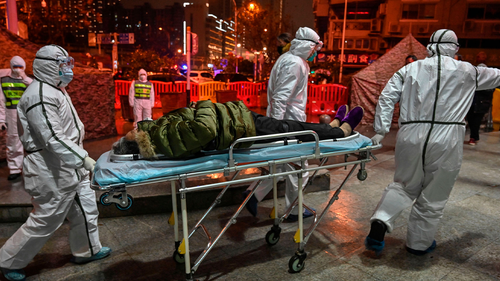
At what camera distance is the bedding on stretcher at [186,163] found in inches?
101

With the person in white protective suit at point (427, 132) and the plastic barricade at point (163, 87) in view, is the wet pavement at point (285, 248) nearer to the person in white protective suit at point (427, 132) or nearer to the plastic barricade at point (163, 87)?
the person in white protective suit at point (427, 132)

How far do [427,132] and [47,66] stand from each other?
3.47 meters

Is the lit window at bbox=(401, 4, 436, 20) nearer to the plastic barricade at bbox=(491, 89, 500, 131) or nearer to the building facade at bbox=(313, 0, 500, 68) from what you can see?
the building facade at bbox=(313, 0, 500, 68)

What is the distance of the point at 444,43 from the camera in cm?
360

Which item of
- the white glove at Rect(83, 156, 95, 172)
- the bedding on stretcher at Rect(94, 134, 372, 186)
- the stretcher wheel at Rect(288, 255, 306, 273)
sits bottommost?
the stretcher wheel at Rect(288, 255, 306, 273)

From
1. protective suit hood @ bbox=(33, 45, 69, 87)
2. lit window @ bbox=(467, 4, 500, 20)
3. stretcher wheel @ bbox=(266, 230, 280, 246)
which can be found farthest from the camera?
lit window @ bbox=(467, 4, 500, 20)

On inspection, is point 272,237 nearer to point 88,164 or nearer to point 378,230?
point 378,230

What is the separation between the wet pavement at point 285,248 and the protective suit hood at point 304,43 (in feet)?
6.69

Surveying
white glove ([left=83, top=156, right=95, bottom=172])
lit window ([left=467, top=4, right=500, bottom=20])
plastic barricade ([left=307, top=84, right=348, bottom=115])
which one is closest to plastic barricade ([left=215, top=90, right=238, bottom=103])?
plastic barricade ([left=307, top=84, right=348, bottom=115])

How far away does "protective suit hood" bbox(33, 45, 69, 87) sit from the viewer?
10.3 ft

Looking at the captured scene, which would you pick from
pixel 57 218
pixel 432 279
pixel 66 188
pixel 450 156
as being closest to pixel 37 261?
pixel 57 218

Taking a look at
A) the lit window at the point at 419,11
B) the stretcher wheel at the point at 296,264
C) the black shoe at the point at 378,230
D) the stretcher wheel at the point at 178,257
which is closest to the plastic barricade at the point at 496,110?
the black shoe at the point at 378,230

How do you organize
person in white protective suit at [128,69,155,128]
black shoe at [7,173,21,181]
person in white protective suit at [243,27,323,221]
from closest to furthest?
person in white protective suit at [243,27,323,221] → black shoe at [7,173,21,181] → person in white protective suit at [128,69,155,128]

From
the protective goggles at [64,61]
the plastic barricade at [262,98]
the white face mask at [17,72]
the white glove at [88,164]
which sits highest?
the protective goggles at [64,61]
